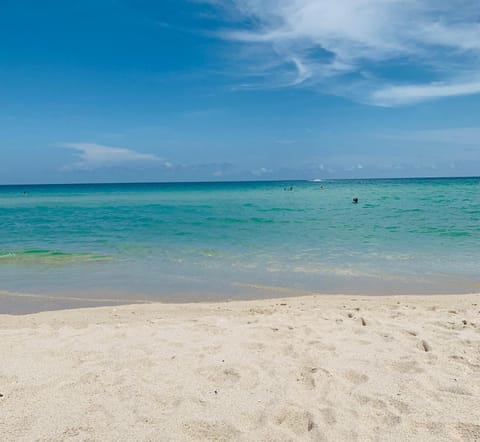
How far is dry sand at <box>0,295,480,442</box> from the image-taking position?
3426mm

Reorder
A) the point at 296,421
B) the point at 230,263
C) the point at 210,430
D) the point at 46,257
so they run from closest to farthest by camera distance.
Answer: the point at 210,430, the point at 296,421, the point at 230,263, the point at 46,257

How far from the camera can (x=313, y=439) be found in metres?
3.27

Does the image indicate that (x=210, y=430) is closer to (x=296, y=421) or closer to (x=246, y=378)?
(x=296, y=421)

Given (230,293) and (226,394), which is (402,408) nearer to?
(226,394)

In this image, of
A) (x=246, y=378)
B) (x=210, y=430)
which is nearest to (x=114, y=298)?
(x=246, y=378)

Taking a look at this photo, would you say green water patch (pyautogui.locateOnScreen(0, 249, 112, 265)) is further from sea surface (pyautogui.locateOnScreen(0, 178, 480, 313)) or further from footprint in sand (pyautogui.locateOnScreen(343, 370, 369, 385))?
footprint in sand (pyautogui.locateOnScreen(343, 370, 369, 385))

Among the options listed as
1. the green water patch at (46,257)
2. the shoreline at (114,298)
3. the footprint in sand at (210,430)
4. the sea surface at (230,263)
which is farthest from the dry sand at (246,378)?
the green water patch at (46,257)

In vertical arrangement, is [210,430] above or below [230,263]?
above

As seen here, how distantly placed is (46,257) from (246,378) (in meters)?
11.3

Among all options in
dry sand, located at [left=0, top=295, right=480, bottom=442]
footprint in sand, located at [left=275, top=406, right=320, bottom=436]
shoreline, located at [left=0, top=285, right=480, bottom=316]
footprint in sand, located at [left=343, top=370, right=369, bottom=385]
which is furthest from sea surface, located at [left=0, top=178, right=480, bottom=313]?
footprint in sand, located at [left=275, top=406, right=320, bottom=436]

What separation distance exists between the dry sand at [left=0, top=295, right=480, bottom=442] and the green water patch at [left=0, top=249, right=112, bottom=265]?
627 cm

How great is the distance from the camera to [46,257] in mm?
13516

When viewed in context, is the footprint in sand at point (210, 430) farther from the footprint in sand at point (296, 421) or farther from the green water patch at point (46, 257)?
the green water patch at point (46, 257)

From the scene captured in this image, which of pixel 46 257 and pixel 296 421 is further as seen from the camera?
pixel 46 257
